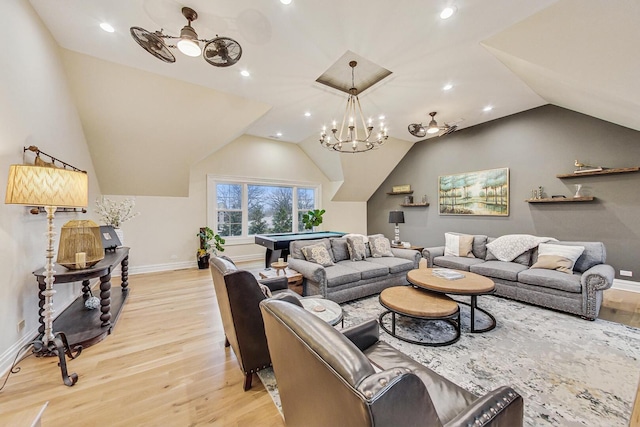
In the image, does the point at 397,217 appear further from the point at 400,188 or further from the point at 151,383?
the point at 151,383

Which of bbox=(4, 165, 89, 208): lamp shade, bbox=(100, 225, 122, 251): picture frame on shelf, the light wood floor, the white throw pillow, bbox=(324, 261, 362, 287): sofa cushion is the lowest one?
the light wood floor

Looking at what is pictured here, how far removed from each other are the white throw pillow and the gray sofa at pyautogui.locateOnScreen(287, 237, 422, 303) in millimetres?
1750

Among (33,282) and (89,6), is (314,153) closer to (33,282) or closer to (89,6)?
(89,6)

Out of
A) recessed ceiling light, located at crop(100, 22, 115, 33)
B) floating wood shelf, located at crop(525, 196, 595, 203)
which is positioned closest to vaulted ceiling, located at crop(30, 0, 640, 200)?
recessed ceiling light, located at crop(100, 22, 115, 33)

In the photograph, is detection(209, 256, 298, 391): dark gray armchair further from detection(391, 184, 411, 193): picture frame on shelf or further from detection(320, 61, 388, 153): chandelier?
detection(391, 184, 411, 193): picture frame on shelf

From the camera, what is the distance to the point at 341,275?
333cm

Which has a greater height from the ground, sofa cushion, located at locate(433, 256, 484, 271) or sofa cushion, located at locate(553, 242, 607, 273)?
sofa cushion, located at locate(553, 242, 607, 273)

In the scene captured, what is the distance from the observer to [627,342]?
2.41m

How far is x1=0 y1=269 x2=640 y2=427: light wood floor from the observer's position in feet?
5.24

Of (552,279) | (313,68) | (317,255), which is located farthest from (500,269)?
(313,68)

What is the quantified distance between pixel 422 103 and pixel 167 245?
596cm

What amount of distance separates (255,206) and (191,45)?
455 centimetres

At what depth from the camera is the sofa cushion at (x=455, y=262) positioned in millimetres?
4066

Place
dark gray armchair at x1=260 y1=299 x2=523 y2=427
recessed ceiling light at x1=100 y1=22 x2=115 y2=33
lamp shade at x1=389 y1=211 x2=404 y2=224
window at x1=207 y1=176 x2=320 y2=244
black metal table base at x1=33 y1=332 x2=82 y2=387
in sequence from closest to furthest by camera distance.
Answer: dark gray armchair at x1=260 y1=299 x2=523 y2=427
black metal table base at x1=33 y1=332 x2=82 y2=387
recessed ceiling light at x1=100 y1=22 x2=115 y2=33
lamp shade at x1=389 y1=211 x2=404 y2=224
window at x1=207 y1=176 x2=320 y2=244
